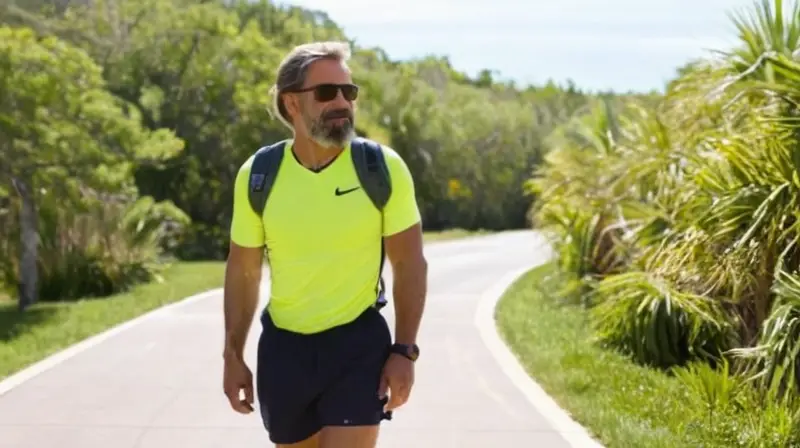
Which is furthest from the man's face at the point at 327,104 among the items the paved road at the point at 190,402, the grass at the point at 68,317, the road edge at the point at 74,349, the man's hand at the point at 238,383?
the grass at the point at 68,317

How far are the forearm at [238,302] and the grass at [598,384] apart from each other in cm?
329

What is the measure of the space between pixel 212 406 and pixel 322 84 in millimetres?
5412

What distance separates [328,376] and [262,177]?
628 mm

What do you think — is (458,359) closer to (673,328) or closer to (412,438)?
(673,328)

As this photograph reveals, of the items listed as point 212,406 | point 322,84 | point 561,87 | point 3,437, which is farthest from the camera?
point 561,87

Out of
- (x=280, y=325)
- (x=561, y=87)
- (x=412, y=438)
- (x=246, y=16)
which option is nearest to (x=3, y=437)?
(x=412, y=438)

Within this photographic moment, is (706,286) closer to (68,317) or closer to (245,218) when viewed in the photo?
(245,218)

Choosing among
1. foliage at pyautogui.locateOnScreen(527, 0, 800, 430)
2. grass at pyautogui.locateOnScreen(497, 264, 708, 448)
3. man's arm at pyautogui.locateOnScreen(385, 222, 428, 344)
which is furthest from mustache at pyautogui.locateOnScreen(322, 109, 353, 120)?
foliage at pyautogui.locateOnScreen(527, 0, 800, 430)

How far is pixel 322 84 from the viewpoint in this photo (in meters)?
3.88

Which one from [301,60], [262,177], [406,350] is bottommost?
[406,350]

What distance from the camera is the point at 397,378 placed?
3889mm

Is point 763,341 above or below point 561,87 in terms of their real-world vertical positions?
above

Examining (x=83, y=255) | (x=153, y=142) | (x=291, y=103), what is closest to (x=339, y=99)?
(x=291, y=103)

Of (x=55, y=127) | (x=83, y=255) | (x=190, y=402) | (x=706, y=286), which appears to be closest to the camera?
(x=190, y=402)
